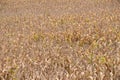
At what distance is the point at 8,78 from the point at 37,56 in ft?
3.14

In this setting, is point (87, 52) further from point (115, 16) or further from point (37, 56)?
point (115, 16)

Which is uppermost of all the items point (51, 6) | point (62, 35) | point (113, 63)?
point (113, 63)

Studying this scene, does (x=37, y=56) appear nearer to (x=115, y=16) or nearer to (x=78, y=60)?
(x=78, y=60)

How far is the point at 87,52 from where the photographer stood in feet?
16.7

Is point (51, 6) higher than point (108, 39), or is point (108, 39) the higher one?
point (108, 39)

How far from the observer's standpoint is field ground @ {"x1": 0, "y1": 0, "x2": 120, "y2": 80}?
4.22 meters

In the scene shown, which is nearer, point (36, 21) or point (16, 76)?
point (16, 76)

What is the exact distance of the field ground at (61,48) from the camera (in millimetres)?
4223

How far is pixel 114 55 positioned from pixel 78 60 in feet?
1.92

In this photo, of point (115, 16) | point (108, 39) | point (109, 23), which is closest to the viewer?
point (108, 39)

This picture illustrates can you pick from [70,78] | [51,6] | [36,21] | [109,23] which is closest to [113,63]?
[70,78]

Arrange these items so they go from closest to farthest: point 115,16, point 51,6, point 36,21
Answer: point 115,16
point 36,21
point 51,6

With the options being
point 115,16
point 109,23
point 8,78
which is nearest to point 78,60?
point 8,78

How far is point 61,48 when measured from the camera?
18.4 ft
